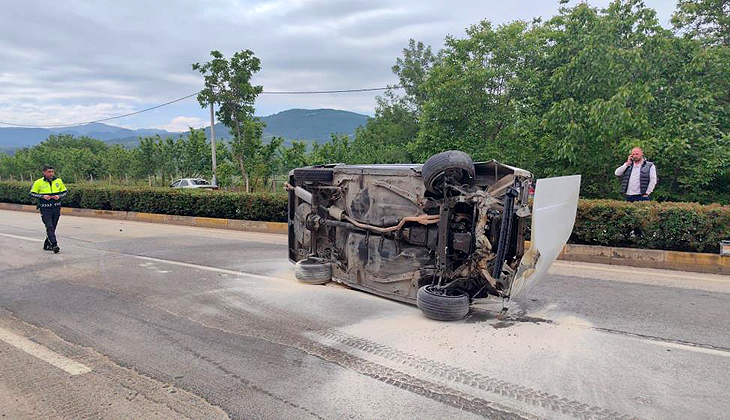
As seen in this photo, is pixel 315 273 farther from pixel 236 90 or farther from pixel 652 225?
pixel 236 90

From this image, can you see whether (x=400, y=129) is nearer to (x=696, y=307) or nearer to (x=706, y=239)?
(x=706, y=239)

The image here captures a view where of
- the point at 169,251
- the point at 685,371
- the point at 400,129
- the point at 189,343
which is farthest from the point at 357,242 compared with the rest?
the point at 400,129

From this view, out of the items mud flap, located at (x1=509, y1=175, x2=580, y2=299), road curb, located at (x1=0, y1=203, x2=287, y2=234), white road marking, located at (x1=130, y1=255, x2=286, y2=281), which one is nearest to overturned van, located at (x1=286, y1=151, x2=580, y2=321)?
mud flap, located at (x1=509, y1=175, x2=580, y2=299)

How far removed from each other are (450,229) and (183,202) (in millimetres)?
12659

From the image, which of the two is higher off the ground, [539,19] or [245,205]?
[539,19]

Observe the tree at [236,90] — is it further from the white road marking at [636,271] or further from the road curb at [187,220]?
the white road marking at [636,271]

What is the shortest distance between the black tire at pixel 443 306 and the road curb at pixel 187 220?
8.15 meters

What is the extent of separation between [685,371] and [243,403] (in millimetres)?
3387

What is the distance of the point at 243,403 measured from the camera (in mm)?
3307

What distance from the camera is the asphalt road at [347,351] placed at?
10.7ft

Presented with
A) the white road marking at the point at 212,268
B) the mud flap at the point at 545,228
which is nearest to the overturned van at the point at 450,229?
the mud flap at the point at 545,228

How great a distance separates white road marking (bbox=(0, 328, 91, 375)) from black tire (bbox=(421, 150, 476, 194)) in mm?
3584

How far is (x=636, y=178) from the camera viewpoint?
9.02m

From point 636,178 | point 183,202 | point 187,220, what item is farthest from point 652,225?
point 183,202
